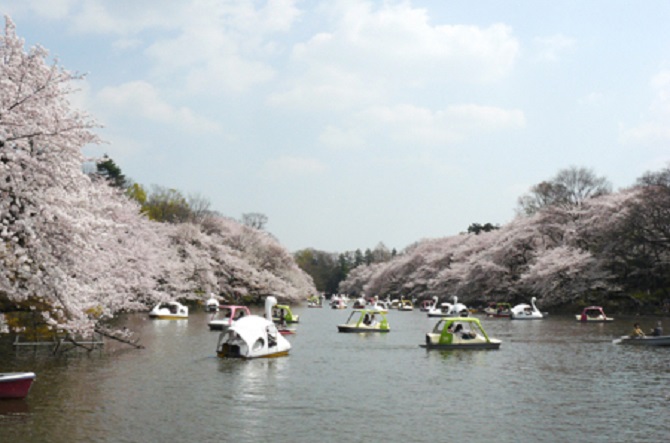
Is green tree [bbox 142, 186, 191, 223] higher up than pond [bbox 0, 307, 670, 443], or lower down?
higher up

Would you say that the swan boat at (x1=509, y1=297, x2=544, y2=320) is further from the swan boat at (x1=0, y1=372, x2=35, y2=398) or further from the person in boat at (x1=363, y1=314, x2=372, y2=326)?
the swan boat at (x1=0, y1=372, x2=35, y2=398)

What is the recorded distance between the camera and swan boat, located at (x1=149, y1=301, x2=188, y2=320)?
198ft

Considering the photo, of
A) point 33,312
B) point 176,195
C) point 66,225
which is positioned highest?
point 176,195

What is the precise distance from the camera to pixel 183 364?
2942cm

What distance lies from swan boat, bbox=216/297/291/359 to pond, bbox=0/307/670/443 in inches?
23.4

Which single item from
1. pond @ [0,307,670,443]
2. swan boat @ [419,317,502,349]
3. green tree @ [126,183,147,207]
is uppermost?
green tree @ [126,183,147,207]

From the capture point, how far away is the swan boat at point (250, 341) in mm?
30848

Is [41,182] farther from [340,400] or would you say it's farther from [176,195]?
[176,195]

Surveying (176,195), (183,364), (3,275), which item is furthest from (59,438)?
(176,195)

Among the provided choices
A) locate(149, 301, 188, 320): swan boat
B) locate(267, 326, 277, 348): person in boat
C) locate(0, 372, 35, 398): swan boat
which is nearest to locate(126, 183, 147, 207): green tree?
locate(149, 301, 188, 320): swan boat

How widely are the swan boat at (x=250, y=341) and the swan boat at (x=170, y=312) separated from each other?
95.0 ft

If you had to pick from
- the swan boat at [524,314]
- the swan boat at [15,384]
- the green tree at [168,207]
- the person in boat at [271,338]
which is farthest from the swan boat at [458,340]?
the green tree at [168,207]

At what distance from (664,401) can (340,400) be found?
10820mm

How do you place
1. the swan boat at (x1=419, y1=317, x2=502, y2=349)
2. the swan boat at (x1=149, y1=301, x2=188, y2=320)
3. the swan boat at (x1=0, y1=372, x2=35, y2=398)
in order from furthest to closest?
the swan boat at (x1=149, y1=301, x2=188, y2=320)
the swan boat at (x1=419, y1=317, x2=502, y2=349)
the swan boat at (x1=0, y1=372, x2=35, y2=398)
